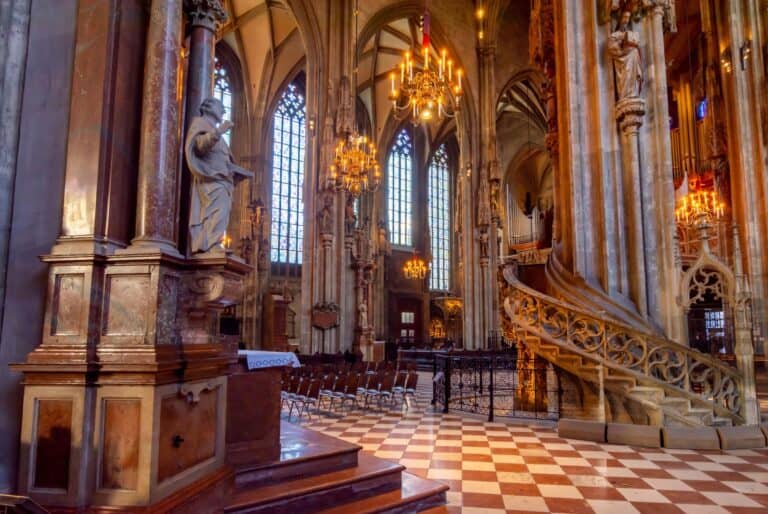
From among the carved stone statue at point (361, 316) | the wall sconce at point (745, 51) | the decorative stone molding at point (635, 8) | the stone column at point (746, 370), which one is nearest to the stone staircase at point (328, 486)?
the stone column at point (746, 370)

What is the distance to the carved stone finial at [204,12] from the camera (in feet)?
13.0

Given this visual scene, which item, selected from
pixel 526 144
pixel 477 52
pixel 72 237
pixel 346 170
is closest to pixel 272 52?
pixel 477 52

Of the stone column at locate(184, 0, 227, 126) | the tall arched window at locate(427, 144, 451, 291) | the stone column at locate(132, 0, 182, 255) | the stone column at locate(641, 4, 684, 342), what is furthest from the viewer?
the tall arched window at locate(427, 144, 451, 291)

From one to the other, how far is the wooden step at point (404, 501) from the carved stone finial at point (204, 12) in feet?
12.6

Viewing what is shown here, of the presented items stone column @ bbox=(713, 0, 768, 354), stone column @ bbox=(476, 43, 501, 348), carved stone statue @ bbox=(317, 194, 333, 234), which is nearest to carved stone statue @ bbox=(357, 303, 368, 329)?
carved stone statue @ bbox=(317, 194, 333, 234)

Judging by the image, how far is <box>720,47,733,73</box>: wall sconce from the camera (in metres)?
14.9

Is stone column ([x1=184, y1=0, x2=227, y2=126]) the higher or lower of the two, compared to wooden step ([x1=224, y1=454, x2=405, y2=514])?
higher

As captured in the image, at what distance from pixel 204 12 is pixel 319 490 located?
376 cm

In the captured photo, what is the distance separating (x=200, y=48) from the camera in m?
4.02

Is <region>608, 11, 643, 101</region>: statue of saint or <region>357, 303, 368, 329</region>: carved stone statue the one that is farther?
<region>357, 303, 368, 329</region>: carved stone statue

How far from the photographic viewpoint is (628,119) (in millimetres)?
8719

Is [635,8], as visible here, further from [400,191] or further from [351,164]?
[400,191]

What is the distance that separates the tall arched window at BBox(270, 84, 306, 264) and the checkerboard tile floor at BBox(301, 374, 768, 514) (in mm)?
20212

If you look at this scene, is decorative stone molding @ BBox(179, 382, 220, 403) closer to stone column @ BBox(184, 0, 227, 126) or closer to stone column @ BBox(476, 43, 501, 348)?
stone column @ BBox(184, 0, 227, 126)
